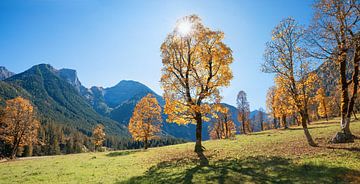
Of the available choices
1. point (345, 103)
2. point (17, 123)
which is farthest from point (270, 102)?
point (17, 123)

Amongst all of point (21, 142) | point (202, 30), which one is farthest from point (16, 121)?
point (202, 30)

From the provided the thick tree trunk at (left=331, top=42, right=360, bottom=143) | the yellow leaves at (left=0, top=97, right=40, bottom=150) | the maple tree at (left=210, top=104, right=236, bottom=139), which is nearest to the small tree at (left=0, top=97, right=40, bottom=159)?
the yellow leaves at (left=0, top=97, right=40, bottom=150)

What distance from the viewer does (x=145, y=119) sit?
2272 inches

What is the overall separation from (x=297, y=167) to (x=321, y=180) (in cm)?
290

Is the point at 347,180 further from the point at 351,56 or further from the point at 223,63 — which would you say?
the point at 223,63

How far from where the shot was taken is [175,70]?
29.0 meters

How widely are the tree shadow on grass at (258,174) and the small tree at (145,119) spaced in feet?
126

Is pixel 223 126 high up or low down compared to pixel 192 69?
down

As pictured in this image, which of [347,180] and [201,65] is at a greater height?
[201,65]

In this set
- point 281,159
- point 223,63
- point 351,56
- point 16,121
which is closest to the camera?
point 281,159

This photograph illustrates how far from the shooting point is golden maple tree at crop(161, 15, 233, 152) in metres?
27.3

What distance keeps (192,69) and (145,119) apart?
1283 inches

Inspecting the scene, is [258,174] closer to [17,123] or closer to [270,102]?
[17,123]

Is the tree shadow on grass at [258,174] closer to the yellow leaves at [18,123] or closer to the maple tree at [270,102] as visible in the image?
the yellow leaves at [18,123]
